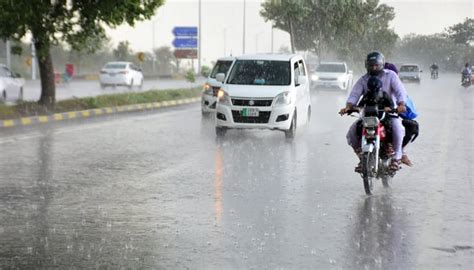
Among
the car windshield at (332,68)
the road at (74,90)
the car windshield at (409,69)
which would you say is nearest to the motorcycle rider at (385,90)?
the road at (74,90)

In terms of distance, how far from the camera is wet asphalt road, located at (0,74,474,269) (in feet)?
19.4

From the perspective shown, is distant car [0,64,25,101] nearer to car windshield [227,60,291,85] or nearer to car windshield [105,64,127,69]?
car windshield [227,60,291,85]

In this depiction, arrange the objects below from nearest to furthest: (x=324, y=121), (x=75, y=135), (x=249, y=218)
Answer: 1. (x=249, y=218)
2. (x=75, y=135)
3. (x=324, y=121)

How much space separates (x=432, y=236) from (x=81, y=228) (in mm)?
3179

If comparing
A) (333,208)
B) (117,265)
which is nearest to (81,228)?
(117,265)

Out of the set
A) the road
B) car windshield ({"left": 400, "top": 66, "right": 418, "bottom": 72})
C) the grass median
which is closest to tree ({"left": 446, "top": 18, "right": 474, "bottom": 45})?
car windshield ({"left": 400, "top": 66, "right": 418, "bottom": 72})

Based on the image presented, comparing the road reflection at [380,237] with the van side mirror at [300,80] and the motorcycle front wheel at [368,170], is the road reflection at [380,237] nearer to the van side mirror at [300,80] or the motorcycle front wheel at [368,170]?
the motorcycle front wheel at [368,170]

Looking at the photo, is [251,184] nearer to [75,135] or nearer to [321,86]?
[75,135]

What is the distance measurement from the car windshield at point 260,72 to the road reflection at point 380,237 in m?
7.88

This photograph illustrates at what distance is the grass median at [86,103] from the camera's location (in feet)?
64.0

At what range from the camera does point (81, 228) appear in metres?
6.88

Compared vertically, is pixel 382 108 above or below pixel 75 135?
above

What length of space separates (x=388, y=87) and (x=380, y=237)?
3163 millimetres

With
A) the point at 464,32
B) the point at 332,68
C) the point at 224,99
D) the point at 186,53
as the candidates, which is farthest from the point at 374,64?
the point at 464,32
